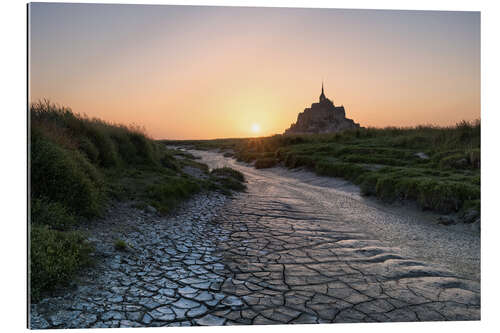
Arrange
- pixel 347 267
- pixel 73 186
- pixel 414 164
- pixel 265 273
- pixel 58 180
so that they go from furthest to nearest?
pixel 414 164
pixel 73 186
pixel 58 180
pixel 347 267
pixel 265 273

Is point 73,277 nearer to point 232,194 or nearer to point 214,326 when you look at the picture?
point 214,326

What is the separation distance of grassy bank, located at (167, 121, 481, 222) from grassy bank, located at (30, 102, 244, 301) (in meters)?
6.12

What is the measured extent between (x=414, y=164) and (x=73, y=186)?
1369 centimetres

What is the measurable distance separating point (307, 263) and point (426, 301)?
1635 mm

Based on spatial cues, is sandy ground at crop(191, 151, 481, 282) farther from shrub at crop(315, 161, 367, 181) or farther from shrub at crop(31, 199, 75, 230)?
shrub at crop(31, 199, 75, 230)

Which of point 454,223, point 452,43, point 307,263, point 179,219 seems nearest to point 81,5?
point 179,219

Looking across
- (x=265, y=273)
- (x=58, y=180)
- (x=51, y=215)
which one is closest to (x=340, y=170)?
(x=265, y=273)

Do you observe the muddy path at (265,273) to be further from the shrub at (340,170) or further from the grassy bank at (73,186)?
the shrub at (340,170)

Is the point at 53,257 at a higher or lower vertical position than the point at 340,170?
lower

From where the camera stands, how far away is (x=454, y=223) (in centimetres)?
723

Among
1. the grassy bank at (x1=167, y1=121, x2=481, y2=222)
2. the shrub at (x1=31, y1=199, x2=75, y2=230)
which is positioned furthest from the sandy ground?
the shrub at (x1=31, y1=199, x2=75, y2=230)

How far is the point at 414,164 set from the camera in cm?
1400

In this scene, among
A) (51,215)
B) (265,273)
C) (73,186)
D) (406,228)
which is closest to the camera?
(265,273)

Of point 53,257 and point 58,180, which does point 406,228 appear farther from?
point 58,180
